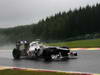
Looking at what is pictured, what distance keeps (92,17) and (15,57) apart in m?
63.9

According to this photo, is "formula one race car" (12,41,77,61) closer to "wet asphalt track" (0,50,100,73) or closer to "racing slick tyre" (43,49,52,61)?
"racing slick tyre" (43,49,52,61)

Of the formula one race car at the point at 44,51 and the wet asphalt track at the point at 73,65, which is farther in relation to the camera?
the formula one race car at the point at 44,51

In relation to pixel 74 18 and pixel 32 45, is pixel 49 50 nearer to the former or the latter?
pixel 32 45

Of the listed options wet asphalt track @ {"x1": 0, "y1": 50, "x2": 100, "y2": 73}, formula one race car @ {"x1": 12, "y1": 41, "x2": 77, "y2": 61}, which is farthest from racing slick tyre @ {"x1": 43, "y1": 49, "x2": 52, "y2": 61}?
wet asphalt track @ {"x1": 0, "y1": 50, "x2": 100, "y2": 73}

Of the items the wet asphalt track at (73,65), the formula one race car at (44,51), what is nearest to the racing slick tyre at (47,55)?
the formula one race car at (44,51)

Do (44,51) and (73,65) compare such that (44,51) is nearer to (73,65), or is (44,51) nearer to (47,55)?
(47,55)

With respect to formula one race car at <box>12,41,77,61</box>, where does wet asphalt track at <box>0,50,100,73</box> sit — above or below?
below

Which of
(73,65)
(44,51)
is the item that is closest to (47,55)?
(44,51)

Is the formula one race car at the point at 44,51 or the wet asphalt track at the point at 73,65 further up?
the formula one race car at the point at 44,51

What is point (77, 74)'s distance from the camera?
11.7 meters

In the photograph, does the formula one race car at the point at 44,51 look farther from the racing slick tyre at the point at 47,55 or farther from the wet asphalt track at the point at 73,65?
the wet asphalt track at the point at 73,65

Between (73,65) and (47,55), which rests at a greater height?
(47,55)

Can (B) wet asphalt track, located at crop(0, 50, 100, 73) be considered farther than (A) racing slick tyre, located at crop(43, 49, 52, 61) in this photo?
No

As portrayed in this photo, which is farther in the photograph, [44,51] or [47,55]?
[47,55]
